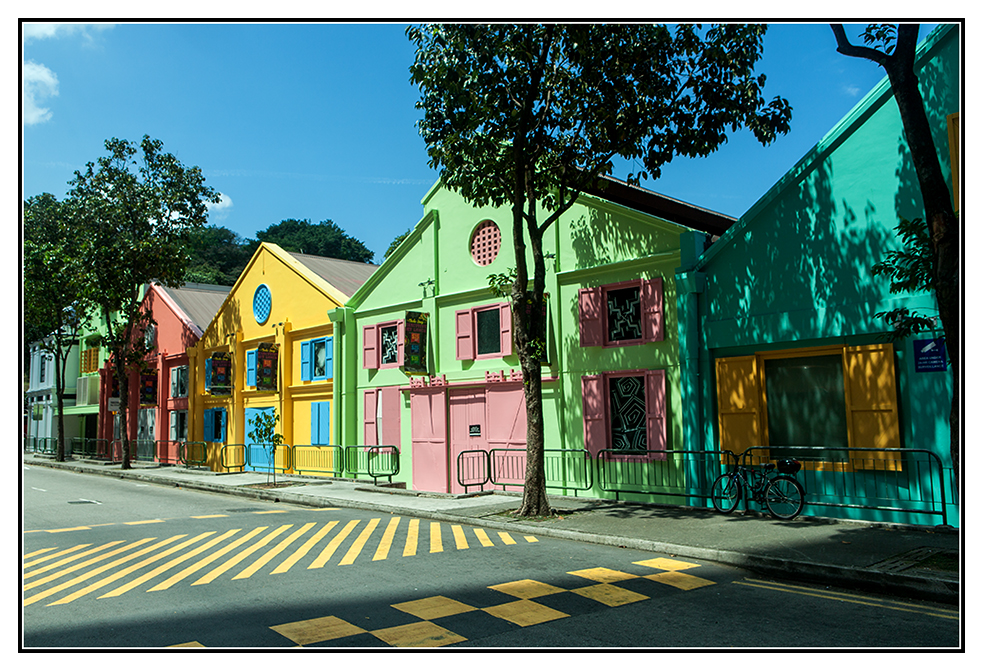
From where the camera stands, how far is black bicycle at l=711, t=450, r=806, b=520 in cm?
1250

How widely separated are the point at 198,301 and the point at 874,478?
3214 centimetres

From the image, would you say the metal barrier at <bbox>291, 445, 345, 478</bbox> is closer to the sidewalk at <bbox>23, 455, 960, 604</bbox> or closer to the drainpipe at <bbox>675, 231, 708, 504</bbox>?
the sidewalk at <bbox>23, 455, 960, 604</bbox>

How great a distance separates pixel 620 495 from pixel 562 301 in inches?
188

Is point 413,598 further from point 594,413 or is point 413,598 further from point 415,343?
point 415,343

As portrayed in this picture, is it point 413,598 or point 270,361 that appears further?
point 270,361

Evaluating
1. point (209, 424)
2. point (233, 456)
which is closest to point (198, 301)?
point (209, 424)

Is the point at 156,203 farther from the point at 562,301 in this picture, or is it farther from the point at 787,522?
the point at 787,522

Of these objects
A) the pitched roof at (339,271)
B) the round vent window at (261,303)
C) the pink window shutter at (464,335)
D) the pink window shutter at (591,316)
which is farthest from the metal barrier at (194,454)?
the pink window shutter at (591,316)

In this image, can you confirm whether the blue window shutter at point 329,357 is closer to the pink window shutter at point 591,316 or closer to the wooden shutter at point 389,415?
the wooden shutter at point 389,415

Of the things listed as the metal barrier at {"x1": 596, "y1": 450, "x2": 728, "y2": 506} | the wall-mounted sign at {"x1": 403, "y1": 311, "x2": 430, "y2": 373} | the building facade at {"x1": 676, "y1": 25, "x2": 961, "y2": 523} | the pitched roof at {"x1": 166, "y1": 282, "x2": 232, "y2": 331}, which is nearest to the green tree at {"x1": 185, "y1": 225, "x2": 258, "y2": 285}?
the pitched roof at {"x1": 166, "y1": 282, "x2": 232, "y2": 331}

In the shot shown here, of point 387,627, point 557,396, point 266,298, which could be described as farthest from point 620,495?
point 266,298

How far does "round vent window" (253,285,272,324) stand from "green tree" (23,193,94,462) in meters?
7.10

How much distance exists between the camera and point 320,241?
78188mm

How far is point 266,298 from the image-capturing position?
28.0 metres
